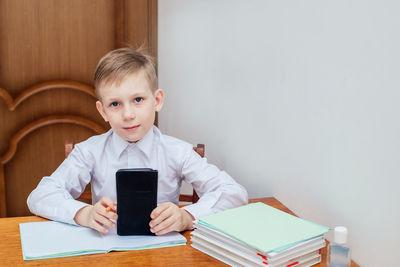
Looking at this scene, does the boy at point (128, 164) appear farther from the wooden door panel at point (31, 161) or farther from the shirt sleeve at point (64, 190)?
the wooden door panel at point (31, 161)

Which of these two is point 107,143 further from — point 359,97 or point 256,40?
point 359,97

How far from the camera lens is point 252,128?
4.54ft


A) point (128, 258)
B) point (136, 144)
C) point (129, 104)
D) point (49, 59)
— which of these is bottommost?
point (128, 258)

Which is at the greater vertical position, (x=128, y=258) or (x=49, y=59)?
(x=49, y=59)

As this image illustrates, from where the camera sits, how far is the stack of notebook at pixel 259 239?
2.58 ft

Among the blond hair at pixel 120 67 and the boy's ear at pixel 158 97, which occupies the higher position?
→ the blond hair at pixel 120 67

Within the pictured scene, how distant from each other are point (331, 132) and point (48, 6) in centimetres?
159

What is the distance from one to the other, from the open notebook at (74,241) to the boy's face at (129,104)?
281 mm

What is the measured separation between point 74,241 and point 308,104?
637 mm

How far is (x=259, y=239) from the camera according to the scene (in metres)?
0.81

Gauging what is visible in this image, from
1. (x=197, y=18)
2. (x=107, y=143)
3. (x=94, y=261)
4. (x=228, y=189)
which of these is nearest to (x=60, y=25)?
(x=197, y=18)

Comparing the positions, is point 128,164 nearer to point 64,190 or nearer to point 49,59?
point 64,190

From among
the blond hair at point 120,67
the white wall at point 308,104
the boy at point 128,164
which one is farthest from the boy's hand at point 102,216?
the white wall at point 308,104

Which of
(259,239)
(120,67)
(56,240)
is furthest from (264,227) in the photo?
(120,67)
